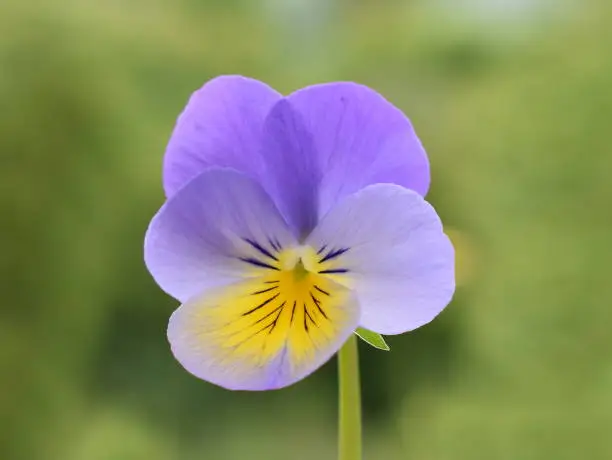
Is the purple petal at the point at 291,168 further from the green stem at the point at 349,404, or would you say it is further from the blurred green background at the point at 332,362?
the blurred green background at the point at 332,362

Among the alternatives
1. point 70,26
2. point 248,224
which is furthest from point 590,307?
point 248,224

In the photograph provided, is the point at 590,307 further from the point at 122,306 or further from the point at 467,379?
the point at 122,306

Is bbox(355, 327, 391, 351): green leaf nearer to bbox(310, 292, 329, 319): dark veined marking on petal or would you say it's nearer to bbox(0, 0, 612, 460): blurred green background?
bbox(310, 292, 329, 319): dark veined marking on petal

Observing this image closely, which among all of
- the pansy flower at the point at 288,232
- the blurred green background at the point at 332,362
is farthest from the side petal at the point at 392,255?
the blurred green background at the point at 332,362

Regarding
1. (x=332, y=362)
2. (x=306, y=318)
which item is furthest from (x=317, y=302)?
(x=332, y=362)

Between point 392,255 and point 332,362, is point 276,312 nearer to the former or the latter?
point 392,255
